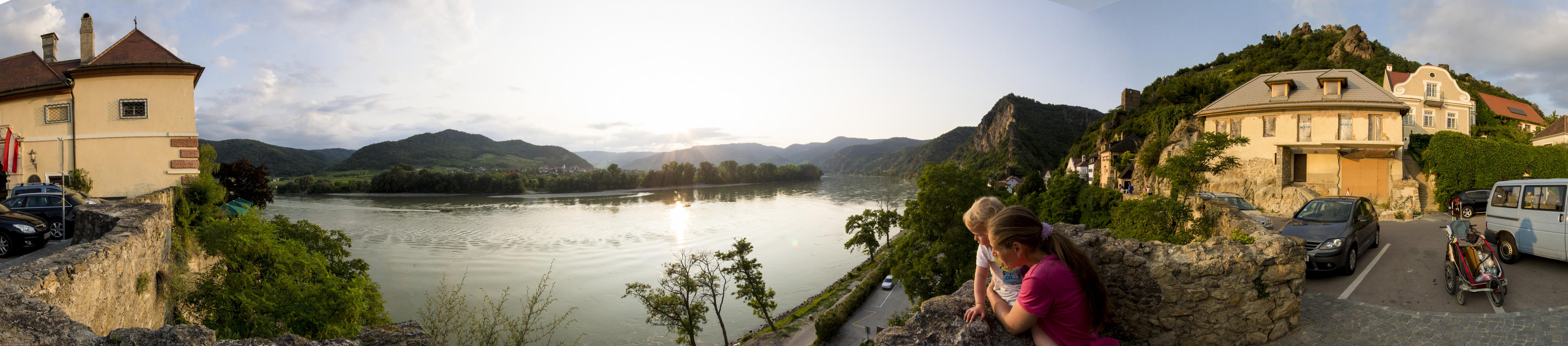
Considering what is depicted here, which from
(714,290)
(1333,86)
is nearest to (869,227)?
(714,290)

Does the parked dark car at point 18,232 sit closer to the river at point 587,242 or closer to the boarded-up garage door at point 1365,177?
the river at point 587,242

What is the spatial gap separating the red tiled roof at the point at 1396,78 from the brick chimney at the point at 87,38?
4557 centimetres

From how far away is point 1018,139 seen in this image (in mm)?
92188

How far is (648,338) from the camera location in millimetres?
19781

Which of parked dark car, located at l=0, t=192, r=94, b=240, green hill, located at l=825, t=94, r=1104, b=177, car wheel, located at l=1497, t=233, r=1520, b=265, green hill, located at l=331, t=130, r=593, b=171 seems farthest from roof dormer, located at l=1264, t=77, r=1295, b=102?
green hill, located at l=331, t=130, r=593, b=171

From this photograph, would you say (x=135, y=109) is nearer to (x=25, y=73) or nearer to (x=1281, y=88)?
(x=25, y=73)

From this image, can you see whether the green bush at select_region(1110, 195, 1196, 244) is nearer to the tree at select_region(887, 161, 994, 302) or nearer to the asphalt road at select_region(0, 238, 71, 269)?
the tree at select_region(887, 161, 994, 302)

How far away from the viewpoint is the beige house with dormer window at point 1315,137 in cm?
1772

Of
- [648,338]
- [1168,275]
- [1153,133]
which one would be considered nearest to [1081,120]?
[1153,133]

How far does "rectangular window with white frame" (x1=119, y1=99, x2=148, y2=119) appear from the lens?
11039mm

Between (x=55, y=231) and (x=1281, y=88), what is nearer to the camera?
(x=55, y=231)

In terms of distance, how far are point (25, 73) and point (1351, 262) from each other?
24628 millimetres

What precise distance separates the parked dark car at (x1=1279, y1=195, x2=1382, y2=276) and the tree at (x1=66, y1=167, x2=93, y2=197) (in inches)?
853

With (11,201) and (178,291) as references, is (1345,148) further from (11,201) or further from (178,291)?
(11,201)
